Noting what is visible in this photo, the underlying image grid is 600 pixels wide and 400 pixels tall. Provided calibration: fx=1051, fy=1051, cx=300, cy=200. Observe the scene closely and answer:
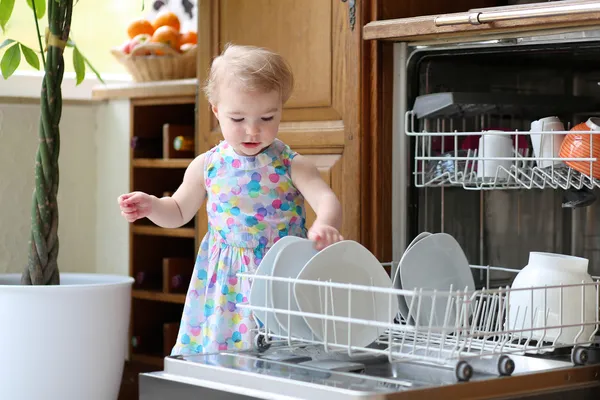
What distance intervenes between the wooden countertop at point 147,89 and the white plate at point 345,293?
1.21 meters

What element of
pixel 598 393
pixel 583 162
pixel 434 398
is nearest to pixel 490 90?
pixel 583 162

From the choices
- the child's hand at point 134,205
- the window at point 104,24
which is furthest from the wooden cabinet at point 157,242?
the child's hand at point 134,205

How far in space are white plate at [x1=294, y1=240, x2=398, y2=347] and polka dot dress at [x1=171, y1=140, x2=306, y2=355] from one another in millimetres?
237

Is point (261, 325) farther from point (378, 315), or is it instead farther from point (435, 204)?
point (435, 204)

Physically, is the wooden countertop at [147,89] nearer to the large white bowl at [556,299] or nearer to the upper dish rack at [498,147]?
the upper dish rack at [498,147]

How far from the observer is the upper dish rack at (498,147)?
5.79 feet

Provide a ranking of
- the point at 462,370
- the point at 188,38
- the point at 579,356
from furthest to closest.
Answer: the point at 188,38
the point at 579,356
the point at 462,370

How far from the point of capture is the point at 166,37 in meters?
3.02

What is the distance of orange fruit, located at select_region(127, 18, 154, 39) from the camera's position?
3.16m

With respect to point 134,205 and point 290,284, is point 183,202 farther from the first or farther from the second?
point 290,284

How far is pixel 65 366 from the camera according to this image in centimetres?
219

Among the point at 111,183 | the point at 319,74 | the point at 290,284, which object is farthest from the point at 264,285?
the point at 111,183

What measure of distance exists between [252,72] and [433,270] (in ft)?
1.46

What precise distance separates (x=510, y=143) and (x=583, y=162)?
18 centimetres
